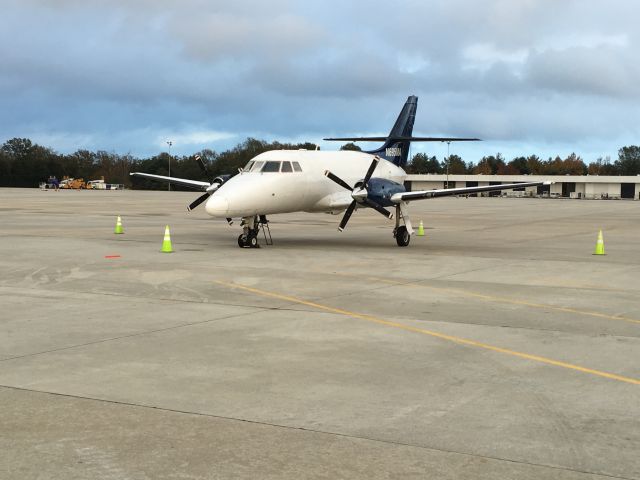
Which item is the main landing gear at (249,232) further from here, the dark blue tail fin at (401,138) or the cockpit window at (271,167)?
the dark blue tail fin at (401,138)

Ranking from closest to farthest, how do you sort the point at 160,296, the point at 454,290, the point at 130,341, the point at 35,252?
1. the point at 130,341
2. the point at 160,296
3. the point at 454,290
4. the point at 35,252

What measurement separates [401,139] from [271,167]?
8.91 meters

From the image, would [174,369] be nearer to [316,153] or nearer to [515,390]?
[515,390]

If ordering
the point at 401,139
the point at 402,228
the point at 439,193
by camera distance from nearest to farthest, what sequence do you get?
the point at 402,228
the point at 439,193
the point at 401,139

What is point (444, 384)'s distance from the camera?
8.02 metres

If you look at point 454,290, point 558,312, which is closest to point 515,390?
point 558,312

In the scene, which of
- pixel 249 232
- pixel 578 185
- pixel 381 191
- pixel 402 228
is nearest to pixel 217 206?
pixel 249 232

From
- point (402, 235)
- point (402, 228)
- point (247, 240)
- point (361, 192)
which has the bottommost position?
point (247, 240)

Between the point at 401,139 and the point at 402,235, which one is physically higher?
the point at 401,139

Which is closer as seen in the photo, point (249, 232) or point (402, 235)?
point (249, 232)

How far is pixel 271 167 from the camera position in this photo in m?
24.4

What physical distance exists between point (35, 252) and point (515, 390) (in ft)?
59.6

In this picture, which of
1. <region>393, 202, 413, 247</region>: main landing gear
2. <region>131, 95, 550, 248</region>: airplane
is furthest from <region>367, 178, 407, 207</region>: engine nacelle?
<region>393, 202, 413, 247</region>: main landing gear

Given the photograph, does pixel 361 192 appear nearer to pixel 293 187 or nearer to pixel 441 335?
pixel 293 187
